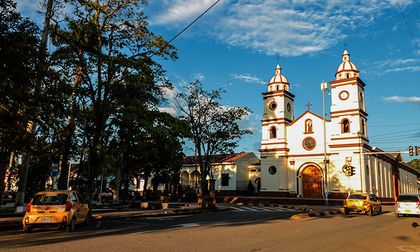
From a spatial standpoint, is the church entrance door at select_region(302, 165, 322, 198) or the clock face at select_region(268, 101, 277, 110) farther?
the clock face at select_region(268, 101, 277, 110)

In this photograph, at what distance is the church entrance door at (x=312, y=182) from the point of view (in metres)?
45.7

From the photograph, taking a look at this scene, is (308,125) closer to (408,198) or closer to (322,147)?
(322,147)

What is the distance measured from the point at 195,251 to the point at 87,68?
12278 mm

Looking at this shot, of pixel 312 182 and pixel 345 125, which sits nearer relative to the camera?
pixel 345 125

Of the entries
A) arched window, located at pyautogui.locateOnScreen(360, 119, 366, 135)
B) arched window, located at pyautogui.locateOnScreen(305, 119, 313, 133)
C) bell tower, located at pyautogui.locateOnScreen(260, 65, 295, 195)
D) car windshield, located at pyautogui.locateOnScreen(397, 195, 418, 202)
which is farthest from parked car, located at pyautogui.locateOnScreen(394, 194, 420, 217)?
arched window, located at pyautogui.locateOnScreen(305, 119, 313, 133)

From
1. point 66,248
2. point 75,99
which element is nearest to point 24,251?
point 66,248

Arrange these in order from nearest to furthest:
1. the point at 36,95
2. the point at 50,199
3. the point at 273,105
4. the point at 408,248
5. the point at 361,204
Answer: the point at 408,248, the point at 50,199, the point at 36,95, the point at 361,204, the point at 273,105

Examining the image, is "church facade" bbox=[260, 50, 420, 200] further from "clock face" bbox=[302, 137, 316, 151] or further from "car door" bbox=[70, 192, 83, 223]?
"car door" bbox=[70, 192, 83, 223]

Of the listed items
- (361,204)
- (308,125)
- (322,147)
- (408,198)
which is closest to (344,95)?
(308,125)

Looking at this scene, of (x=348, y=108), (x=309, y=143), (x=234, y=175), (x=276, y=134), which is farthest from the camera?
(x=234, y=175)

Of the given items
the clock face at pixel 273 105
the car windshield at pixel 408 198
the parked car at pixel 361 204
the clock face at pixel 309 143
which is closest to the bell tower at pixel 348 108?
the clock face at pixel 309 143

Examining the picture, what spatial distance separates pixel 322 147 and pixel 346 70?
10.1m

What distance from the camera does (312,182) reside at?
152ft

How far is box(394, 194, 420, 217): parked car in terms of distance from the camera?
70.6ft
